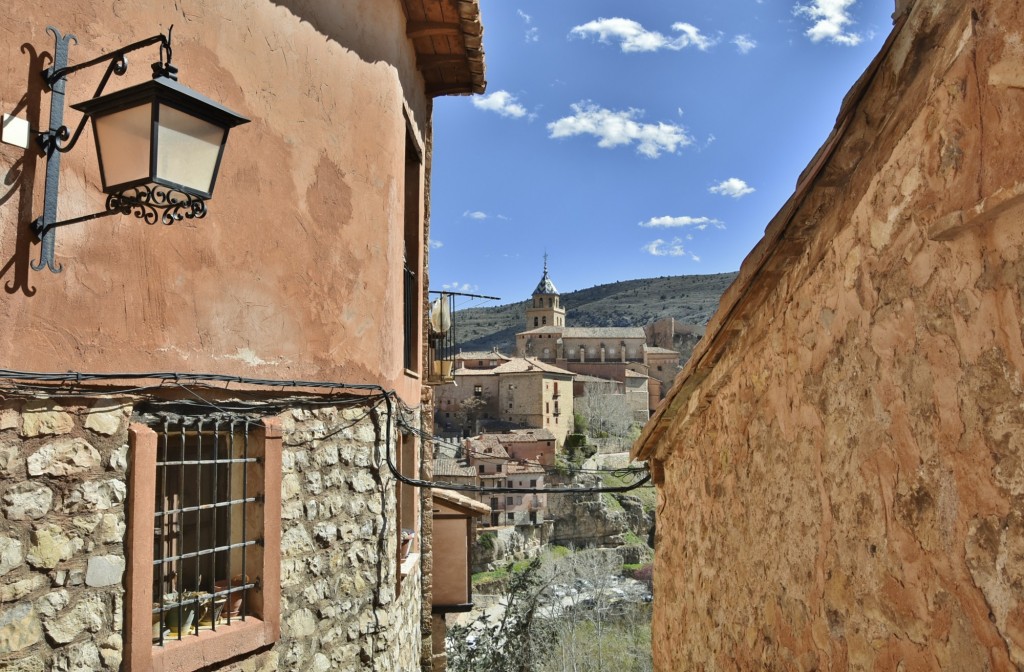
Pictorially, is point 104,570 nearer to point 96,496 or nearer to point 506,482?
point 96,496

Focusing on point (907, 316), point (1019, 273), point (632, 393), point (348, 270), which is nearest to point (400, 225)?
point (348, 270)

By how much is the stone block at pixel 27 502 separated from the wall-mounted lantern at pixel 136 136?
89 centimetres

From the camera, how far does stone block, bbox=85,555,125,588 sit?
10.7 feet

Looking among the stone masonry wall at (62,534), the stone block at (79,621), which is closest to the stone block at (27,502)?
the stone masonry wall at (62,534)

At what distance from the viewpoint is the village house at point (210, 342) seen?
309 centimetres

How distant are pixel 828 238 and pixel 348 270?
3.07m

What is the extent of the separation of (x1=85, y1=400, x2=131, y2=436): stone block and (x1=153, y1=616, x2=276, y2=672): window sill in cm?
105

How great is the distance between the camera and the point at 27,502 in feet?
10.00

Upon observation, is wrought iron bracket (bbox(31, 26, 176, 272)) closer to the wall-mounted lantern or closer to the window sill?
the wall-mounted lantern

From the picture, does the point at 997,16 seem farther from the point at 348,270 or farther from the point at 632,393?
the point at 632,393

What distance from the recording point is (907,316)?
224 centimetres

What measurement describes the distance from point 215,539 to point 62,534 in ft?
3.32

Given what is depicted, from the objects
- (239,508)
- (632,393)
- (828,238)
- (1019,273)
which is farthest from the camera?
(632,393)

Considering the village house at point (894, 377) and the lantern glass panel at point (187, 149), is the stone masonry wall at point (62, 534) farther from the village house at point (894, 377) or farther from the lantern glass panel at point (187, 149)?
the village house at point (894, 377)
